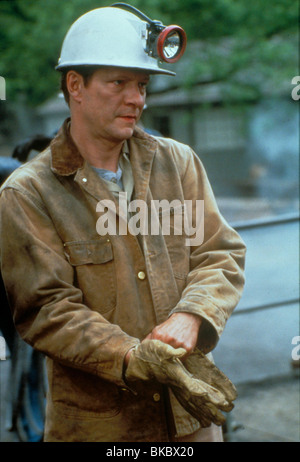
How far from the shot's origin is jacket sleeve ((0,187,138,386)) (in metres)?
A: 2.16

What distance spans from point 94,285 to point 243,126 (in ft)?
76.8

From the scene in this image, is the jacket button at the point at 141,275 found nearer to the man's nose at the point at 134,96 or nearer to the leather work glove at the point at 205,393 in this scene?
the leather work glove at the point at 205,393


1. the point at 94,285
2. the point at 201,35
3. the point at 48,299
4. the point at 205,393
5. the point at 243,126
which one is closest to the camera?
the point at 205,393

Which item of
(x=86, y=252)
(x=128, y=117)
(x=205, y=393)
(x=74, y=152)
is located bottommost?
(x=205, y=393)

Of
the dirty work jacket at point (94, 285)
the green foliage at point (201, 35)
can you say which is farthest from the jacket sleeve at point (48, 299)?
the green foliage at point (201, 35)

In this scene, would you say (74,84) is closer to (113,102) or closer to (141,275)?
(113,102)

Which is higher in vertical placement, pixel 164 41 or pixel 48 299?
pixel 164 41

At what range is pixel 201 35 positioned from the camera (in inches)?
658

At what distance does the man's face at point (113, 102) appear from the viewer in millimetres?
2326

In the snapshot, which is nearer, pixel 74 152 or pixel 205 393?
pixel 205 393

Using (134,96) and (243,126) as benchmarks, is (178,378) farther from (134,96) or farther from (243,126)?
(243,126)

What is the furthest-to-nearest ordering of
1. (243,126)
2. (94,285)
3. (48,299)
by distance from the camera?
(243,126), (94,285), (48,299)

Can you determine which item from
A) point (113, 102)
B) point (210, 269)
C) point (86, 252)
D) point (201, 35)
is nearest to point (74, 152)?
point (113, 102)
